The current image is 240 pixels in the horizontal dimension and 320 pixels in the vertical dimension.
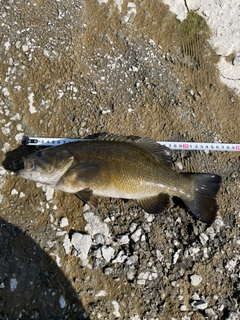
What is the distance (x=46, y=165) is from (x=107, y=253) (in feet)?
4.64

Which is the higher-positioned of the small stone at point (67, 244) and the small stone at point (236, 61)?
the small stone at point (236, 61)

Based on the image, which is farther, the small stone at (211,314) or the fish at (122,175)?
the small stone at (211,314)

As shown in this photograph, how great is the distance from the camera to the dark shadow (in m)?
4.56

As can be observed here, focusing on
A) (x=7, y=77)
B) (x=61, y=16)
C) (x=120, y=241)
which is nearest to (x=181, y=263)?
(x=120, y=241)

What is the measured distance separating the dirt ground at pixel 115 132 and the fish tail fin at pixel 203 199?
239 mm

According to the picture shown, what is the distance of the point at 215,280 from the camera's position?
4926mm

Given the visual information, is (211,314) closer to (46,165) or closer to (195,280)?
(195,280)

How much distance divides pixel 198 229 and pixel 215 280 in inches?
27.8

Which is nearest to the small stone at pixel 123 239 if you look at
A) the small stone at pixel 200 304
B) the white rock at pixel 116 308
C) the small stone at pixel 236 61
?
the white rock at pixel 116 308

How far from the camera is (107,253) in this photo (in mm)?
4840

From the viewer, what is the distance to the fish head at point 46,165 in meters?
4.62

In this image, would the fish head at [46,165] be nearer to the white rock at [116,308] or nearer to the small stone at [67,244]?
the small stone at [67,244]

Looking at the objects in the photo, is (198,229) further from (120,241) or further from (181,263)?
(120,241)

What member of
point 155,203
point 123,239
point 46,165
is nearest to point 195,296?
point 123,239
